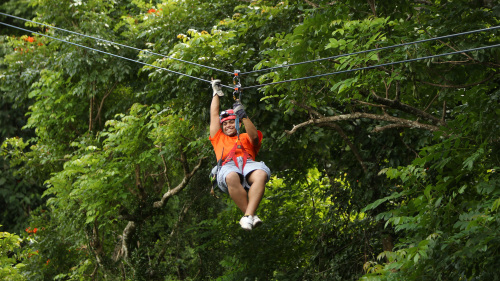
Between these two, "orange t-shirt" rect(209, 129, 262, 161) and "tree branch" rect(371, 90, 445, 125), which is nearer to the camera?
"orange t-shirt" rect(209, 129, 262, 161)

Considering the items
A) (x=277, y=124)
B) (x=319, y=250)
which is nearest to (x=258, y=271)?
(x=319, y=250)

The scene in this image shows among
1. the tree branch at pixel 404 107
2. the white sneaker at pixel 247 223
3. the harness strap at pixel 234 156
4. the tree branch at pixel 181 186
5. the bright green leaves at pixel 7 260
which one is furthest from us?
the tree branch at pixel 181 186

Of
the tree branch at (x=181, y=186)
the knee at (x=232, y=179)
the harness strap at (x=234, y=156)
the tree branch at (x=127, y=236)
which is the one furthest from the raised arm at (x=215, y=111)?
the tree branch at (x=127, y=236)

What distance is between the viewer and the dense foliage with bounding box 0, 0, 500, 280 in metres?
5.17

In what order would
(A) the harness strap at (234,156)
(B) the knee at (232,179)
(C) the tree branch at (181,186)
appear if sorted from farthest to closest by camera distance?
(C) the tree branch at (181,186), (A) the harness strap at (234,156), (B) the knee at (232,179)

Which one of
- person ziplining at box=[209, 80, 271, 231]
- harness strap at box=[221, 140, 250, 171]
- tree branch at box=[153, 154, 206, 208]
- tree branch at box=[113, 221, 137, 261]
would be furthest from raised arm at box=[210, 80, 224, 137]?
tree branch at box=[113, 221, 137, 261]

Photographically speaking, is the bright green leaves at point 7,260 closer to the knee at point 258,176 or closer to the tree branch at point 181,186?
the tree branch at point 181,186

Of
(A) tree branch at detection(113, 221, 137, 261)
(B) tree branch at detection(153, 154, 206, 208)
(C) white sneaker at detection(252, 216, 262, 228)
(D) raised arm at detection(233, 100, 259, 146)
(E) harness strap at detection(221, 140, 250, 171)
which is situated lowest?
(A) tree branch at detection(113, 221, 137, 261)

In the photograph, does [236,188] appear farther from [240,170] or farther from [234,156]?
[234,156]

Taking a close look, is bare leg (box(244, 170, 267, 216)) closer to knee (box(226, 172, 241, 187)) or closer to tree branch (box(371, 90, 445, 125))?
knee (box(226, 172, 241, 187))

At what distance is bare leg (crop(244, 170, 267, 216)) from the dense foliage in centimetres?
105

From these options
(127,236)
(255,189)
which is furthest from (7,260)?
(255,189)

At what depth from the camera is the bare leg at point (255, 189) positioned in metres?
4.72

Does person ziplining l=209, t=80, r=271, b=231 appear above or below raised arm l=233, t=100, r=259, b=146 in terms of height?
below
